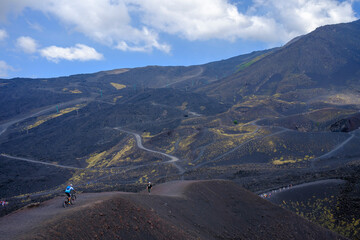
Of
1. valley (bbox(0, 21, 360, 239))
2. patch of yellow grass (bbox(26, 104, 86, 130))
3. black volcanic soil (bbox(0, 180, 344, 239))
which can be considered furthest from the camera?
patch of yellow grass (bbox(26, 104, 86, 130))

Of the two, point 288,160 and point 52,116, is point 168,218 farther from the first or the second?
point 52,116

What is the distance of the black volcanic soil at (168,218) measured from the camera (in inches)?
419

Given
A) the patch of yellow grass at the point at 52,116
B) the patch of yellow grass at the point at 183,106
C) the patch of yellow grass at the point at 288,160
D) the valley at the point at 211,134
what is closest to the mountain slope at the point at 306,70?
the valley at the point at 211,134

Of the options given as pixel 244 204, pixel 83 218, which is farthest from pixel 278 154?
pixel 83 218

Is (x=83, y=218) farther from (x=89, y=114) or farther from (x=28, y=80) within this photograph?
(x=28, y=80)

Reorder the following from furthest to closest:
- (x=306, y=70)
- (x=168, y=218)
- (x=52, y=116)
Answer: (x=306, y=70) → (x=52, y=116) → (x=168, y=218)

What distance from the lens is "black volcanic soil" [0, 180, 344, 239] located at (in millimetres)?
10641

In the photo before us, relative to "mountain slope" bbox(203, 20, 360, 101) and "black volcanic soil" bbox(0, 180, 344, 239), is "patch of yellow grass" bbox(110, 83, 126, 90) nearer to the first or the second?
"mountain slope" bbox(203, 20, 360, 101)

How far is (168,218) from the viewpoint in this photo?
13805 millimetres

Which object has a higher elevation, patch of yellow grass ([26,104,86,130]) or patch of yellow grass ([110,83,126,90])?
patch of yellow grass ([110,83,126,90])

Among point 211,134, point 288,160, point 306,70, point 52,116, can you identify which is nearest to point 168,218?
point 288,160

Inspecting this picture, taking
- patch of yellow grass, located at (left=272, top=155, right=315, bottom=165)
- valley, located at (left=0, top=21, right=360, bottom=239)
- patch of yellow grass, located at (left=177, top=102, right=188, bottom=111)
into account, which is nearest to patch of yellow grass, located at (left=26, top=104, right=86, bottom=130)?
valley, located at (left=0, top=21, right=360, bottom=239)

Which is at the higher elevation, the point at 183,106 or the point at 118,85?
the point at 118,85

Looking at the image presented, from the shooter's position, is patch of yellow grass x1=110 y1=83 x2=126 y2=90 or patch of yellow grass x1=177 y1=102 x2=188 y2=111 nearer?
patch of yellow grass x1=177 y1=102 x2=188 y2=111
